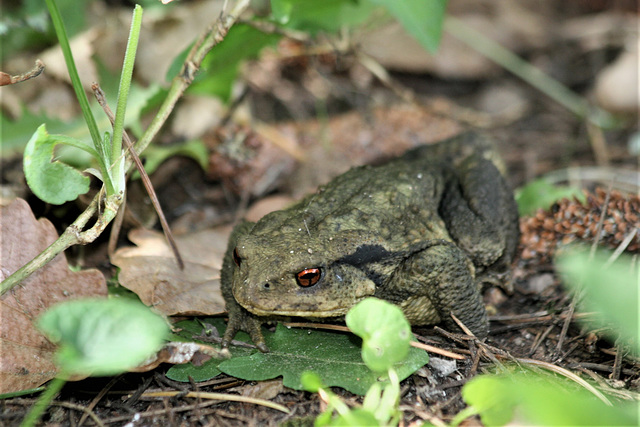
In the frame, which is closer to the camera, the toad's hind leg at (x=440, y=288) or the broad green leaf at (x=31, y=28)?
the toad's hind leg at (x=440, y=288)

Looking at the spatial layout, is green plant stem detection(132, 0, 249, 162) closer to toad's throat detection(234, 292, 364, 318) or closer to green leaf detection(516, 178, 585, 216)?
toad's throat detection(234, 292, 364, 318)

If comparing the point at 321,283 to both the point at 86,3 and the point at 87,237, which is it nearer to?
the point at 87,237

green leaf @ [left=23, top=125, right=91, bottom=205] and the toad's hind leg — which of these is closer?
green leaf @ [left=23, top=125, right=91, bottom=205]

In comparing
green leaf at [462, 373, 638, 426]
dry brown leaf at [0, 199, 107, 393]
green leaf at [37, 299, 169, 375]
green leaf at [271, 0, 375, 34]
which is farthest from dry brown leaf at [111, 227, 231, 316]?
green leaf at [462, 373, 638, 426]

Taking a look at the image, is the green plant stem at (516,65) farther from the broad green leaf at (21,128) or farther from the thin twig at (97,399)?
the thin twig at (97,399)

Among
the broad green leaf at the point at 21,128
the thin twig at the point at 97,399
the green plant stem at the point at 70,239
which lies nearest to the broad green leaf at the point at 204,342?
the thin twig at the point at 97,399

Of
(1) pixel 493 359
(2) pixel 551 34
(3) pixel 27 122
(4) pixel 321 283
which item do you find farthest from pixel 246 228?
(2) pixel 551 34
